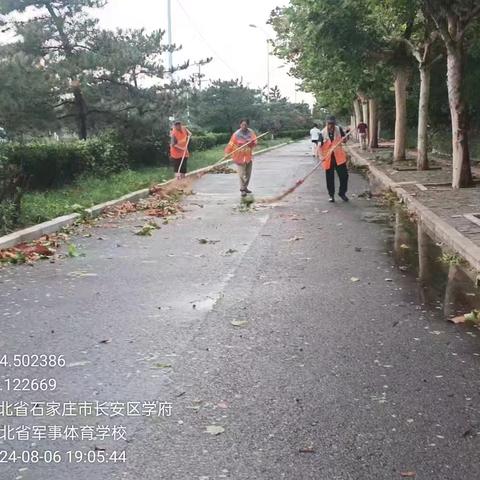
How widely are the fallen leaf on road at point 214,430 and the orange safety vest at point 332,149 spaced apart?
36.4 feet

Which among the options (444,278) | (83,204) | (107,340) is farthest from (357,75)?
(107,340)

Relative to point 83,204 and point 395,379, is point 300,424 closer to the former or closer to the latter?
point 395,379

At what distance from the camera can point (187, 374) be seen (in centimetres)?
469

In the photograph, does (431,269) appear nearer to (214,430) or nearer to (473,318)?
(473,318)

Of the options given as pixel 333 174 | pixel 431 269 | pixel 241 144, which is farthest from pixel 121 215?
pixel 431 269

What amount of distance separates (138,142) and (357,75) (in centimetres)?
768

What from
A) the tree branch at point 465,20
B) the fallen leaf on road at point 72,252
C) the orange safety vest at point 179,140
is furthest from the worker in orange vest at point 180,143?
the fallen leaf on road at point 72,252

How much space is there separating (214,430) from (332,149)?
11163 mm

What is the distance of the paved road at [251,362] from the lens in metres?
3.50

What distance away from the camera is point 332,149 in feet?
47.2

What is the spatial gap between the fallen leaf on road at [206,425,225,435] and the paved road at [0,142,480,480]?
0.03 m

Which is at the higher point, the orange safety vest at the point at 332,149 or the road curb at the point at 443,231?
the orange safety vest at the point at 332,149

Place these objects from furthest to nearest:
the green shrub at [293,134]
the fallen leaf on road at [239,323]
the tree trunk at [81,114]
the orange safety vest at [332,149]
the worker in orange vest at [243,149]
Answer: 1. the green shrub at [293,134]
2. the tree trunk at [81,114]
3. the worker in orange vest at [243,149]
4. the orange safety vest at [332,149]
5. the fallen leaf on road at [239,323]

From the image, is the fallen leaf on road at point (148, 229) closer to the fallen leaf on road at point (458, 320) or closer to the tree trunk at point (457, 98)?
the fallen leaf on road at point (458, 320)
